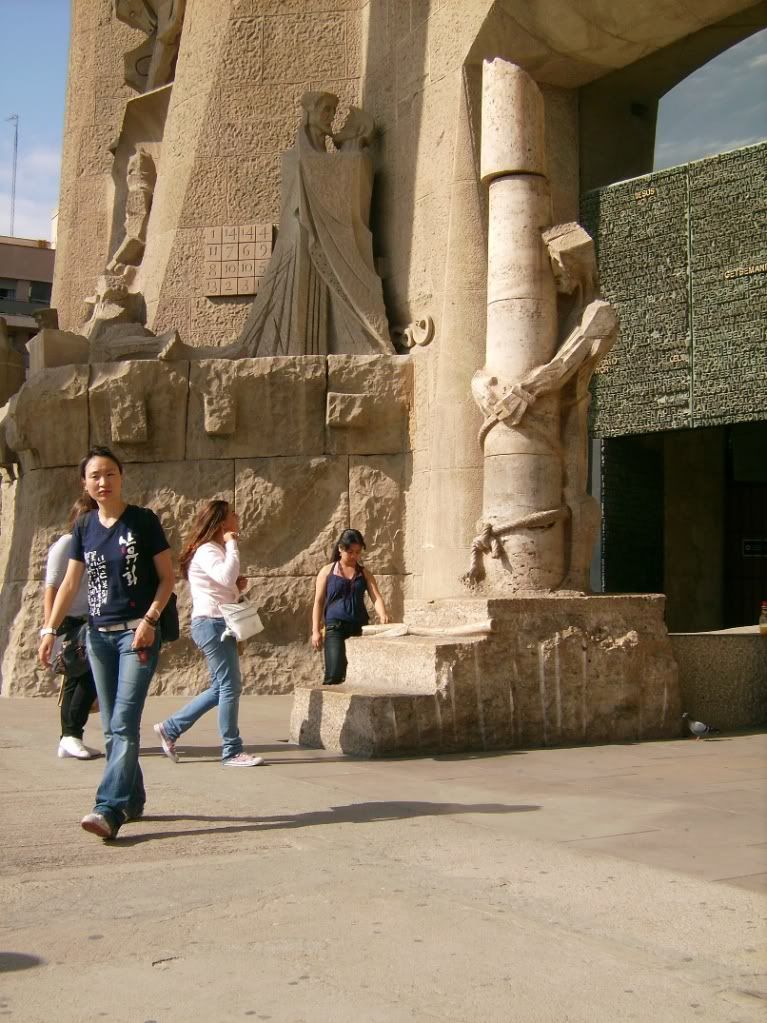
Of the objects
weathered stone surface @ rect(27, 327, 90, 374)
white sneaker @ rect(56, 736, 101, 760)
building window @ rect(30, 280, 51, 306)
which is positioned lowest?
white sneaker @ rect(56, 736, 101, 760)

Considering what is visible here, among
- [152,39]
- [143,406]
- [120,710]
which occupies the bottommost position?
[120,710]

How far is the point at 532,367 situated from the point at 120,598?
4232 millimetres

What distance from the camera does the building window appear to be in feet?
140

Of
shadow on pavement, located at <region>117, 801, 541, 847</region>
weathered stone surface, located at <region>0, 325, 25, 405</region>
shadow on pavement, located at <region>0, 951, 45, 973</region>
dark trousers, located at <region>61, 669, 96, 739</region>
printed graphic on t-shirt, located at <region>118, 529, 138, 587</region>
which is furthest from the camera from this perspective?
weathered stone surface, located at <region>0, 325, 25, 405</region>

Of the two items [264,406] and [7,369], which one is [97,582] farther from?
[7,369]

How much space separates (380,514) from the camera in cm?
1121

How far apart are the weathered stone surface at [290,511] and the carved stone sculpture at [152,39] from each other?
5.83 metres

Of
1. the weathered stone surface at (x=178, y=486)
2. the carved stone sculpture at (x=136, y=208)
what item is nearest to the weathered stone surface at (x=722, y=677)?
the weathered stone surface at (x=178, y=486)

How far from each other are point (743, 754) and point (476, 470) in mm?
4054

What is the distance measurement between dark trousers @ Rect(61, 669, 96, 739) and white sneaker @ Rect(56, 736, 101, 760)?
0.16 ft

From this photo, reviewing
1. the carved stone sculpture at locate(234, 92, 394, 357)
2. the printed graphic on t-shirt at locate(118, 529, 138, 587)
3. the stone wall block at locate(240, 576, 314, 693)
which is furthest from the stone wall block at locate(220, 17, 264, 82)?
the printed graphic on t-shirt at locate(118, 529, 138, 587)

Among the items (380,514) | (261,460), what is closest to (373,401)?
(380,514)

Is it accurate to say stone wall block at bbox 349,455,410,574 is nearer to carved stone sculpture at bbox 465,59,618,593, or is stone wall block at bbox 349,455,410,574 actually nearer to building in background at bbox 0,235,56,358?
carved stone sculpture at bbox 465,59,618,593

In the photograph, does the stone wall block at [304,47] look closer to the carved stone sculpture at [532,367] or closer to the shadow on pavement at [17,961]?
the carved stone sculpture at [532,367]
